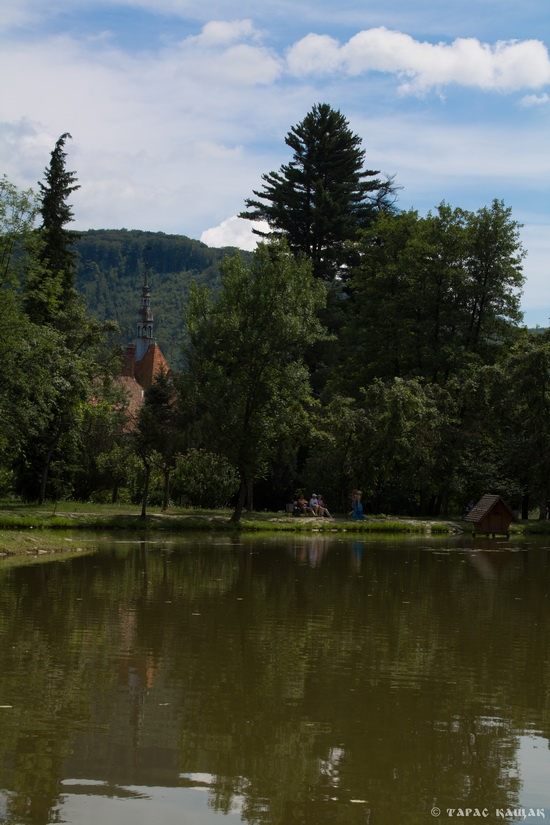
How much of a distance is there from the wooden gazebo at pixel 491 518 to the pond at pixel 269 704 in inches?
788

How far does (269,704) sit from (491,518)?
29246mm

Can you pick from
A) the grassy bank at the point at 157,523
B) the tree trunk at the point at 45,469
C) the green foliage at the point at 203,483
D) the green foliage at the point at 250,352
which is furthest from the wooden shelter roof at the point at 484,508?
the tree trunk at the point at 45,469

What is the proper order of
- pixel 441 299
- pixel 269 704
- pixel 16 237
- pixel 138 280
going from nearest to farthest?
pixel 269 704, pixel 16 237, pixel 441 299, pixel 138 280

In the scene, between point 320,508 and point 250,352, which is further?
point 320,508

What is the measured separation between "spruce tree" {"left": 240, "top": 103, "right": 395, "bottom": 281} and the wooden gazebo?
75.5ft

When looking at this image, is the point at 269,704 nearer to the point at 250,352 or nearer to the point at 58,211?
the point at 250,352

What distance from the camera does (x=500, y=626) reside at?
495 inches

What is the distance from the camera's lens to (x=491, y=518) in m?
36.1

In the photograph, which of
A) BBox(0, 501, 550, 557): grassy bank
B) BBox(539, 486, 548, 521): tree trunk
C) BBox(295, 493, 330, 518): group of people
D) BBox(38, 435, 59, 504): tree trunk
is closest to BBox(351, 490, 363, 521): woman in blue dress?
BBox(0, 501, 550, 557): grassy bank

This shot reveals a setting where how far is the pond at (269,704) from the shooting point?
228 inches

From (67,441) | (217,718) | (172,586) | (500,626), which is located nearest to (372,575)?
(172,586)

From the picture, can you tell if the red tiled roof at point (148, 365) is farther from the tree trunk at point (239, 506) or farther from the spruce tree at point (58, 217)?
the tree trunk at point (239, 506)

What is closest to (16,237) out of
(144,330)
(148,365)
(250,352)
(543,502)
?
(250,352)

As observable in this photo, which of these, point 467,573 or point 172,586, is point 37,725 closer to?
point 172,586
